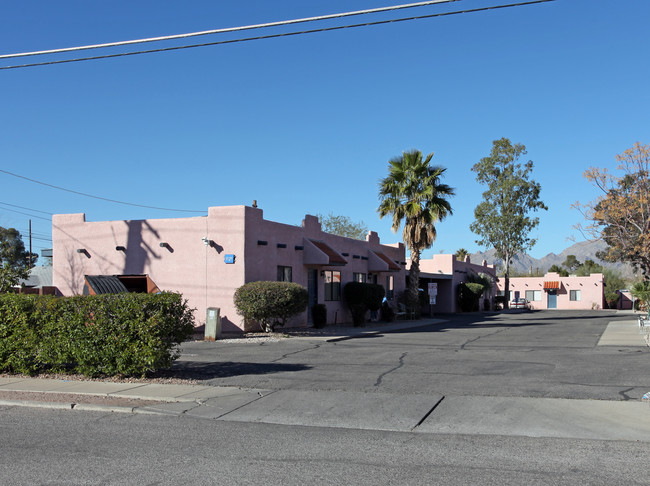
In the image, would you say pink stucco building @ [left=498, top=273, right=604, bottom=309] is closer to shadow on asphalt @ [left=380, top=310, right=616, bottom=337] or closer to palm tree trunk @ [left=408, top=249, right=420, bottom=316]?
shadow on asphalt @ [left=380, top=310, right=616, bottom=337]

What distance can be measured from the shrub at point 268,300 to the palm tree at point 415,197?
41.4 feet

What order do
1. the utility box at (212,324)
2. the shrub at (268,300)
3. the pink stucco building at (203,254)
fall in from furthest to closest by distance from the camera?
the pink stucco building at (203,254), the shrub at (268,300), the utility box at (212,324)

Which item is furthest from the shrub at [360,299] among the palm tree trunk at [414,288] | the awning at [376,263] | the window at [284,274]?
the palm tree trunk at [414,288]

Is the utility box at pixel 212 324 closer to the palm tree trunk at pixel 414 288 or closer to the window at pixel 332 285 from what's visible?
the window at pixel 332 285

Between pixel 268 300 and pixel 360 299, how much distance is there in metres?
8.48

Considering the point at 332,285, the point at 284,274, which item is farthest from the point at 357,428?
the point at 332,285

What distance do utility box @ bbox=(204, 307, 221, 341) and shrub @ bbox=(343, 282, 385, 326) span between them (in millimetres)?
9354

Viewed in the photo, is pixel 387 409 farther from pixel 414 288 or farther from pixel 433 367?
pixel 414 288

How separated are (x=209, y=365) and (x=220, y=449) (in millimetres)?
7237

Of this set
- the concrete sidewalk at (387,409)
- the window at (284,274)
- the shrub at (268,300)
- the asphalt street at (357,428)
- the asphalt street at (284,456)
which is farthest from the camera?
the window at (284,274)

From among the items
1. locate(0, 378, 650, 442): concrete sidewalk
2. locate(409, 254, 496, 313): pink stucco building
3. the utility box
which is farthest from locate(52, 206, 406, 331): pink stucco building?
locate(409, 254, 496, 313): pink stucco building

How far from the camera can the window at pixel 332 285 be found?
95.0 ft

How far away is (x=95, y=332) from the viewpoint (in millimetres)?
12195

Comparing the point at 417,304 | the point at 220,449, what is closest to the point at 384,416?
A: the point at 220,449
